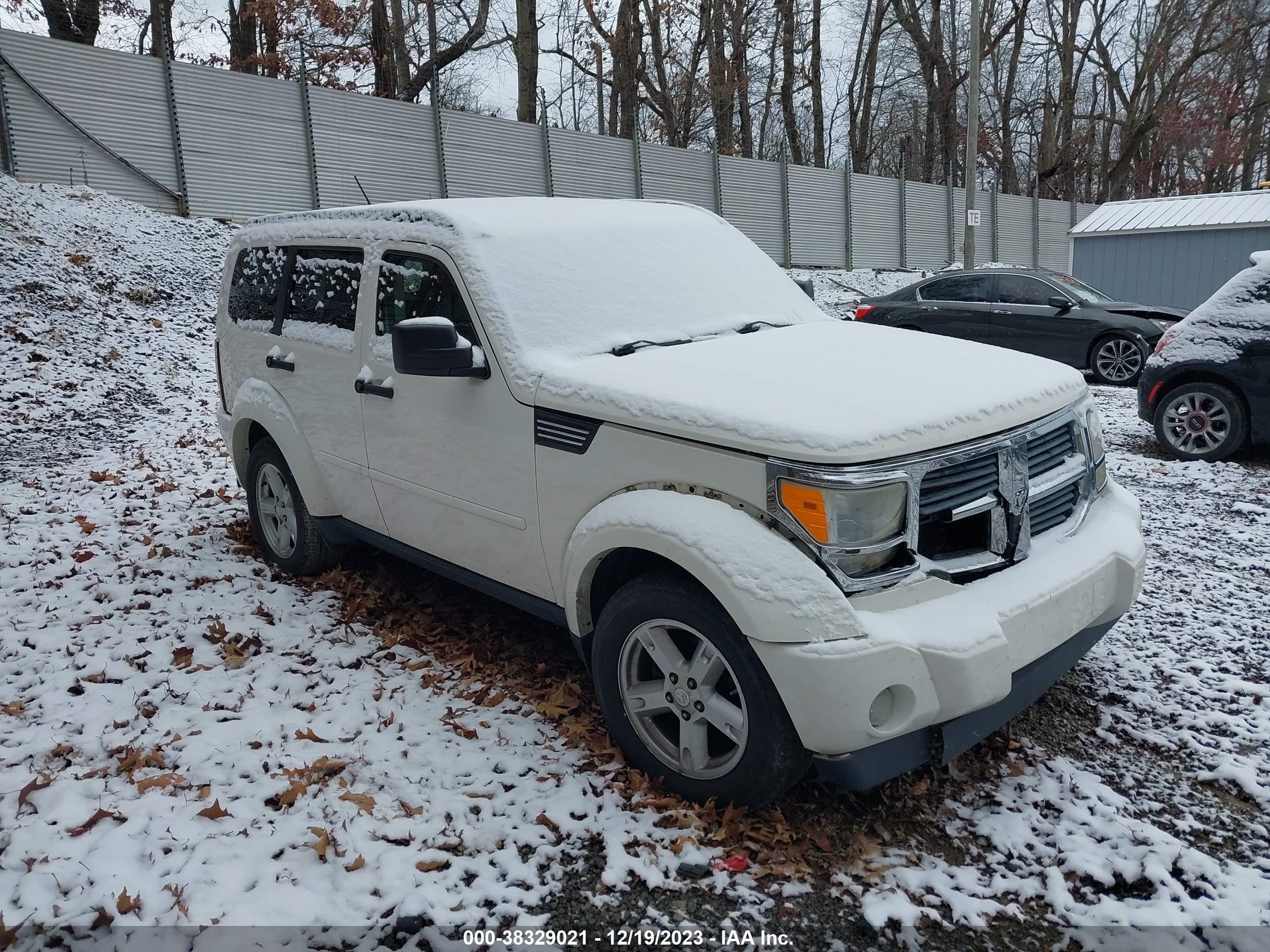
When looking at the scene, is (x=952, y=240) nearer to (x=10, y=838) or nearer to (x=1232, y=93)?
(x=1232, y=93)

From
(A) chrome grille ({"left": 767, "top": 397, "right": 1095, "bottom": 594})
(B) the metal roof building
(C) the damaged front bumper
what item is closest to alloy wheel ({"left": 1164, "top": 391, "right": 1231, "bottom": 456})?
(A) chrome grille ({"left": 767, "top": 397, "right": 1095, "bottom": 594})

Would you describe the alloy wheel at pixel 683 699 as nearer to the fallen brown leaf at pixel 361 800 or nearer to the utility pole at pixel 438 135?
the fallen brown leaf at pixel 361 800

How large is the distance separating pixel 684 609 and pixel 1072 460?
1.59m

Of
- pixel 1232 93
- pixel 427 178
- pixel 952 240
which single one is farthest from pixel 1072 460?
pixel 1232 93

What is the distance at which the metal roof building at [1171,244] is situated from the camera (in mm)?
17812

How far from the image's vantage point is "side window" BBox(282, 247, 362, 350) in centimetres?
451

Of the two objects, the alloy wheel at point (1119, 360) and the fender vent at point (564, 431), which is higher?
the fender vent at point (564, 431)

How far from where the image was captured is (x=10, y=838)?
302 cm

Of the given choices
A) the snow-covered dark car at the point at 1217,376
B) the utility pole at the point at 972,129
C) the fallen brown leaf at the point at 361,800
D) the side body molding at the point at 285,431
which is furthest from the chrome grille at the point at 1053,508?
the utility pole at the point at 972,129

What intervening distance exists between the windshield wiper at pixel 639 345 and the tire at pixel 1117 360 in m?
9.54

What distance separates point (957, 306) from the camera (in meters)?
13.0

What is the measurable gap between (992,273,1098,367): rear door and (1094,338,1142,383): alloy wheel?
188mm

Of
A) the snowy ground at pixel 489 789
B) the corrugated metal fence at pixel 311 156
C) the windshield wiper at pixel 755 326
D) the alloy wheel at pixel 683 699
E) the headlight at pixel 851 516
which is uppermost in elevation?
the corrugated metal fence at pixel 311 156

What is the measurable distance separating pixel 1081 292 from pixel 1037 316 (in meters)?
0.72
